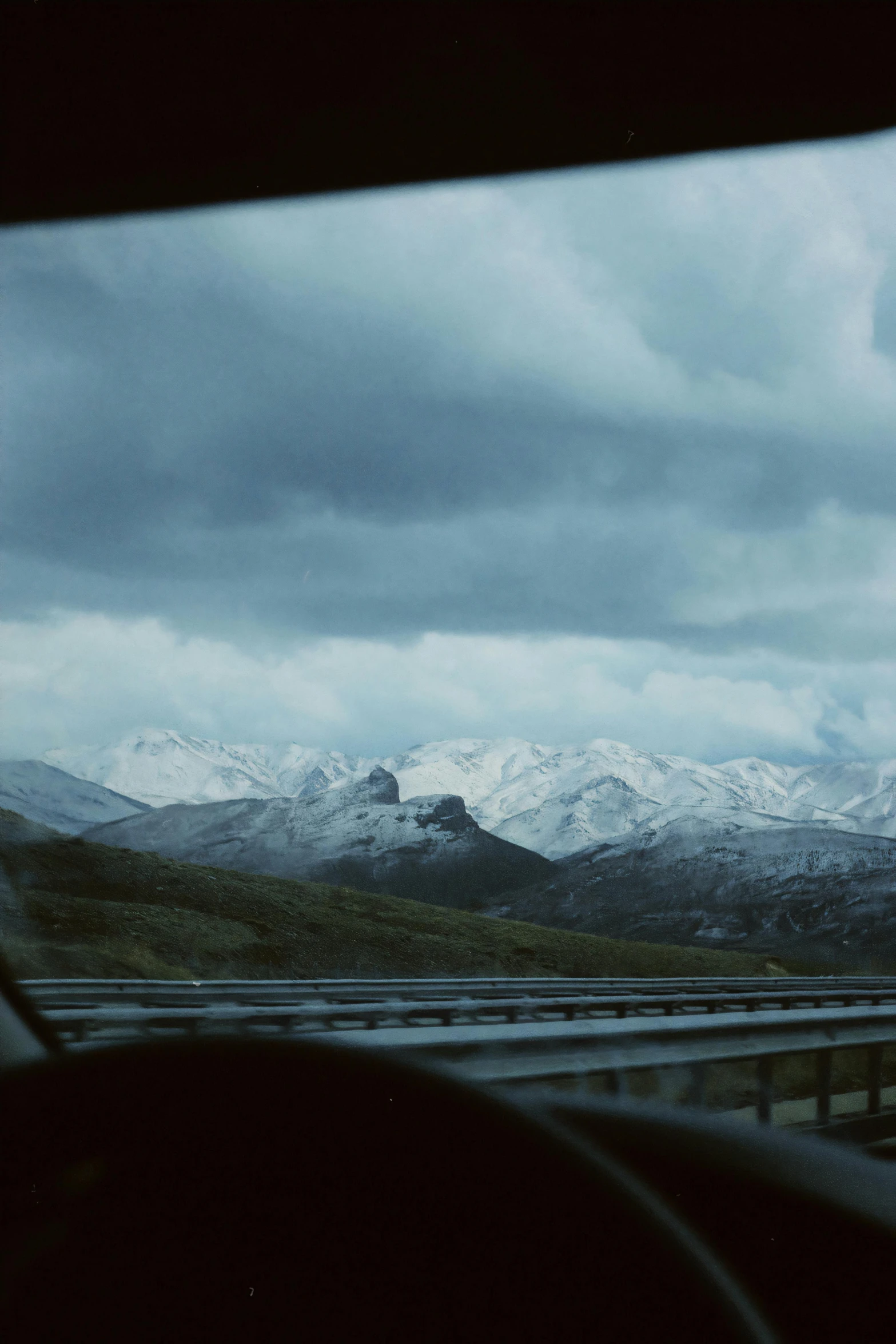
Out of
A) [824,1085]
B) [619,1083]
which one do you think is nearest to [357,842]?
[619,1083]

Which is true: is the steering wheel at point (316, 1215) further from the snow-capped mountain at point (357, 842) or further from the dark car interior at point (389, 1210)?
the snow-capped mountain at point (357, 842)

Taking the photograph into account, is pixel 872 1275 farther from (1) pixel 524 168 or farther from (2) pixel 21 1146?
(1) pixel 524 168

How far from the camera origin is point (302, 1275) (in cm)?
98

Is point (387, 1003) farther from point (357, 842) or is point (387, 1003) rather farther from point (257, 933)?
point (357, 842)

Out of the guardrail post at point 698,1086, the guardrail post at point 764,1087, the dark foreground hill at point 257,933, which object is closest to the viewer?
the guardrail post at point 764,1087

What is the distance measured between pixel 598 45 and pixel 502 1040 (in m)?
2.85

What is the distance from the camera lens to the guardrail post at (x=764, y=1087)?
2.71m

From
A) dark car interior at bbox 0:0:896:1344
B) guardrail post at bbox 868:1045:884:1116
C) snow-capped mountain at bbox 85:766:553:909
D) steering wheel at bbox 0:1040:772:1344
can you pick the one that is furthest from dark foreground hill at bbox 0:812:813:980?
steering wheel at bbox 0:1040:772:1344

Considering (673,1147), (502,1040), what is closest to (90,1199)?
(673,1147)

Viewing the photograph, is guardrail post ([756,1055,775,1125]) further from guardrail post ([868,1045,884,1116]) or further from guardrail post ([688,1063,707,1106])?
guardrail post ([868,1045,884,1116])

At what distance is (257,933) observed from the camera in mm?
5328

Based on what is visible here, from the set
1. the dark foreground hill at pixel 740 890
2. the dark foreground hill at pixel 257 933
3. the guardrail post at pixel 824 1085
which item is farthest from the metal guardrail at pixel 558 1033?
the dark foreground hill at pixel 740 890

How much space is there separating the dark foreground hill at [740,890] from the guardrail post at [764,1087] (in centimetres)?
121

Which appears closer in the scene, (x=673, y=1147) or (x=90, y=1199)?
(x=90, y=1199)
